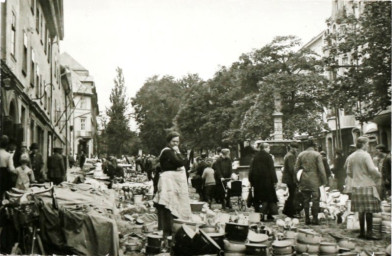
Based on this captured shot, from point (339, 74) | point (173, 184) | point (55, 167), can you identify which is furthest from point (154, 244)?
point (339, 74)

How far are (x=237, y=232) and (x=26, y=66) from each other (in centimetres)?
1102

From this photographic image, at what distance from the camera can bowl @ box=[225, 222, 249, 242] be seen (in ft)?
23.3

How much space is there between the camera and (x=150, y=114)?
1360 cm

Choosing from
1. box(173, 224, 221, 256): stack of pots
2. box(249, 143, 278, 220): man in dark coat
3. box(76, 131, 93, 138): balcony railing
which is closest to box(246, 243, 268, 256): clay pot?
box(173, 224, 221, 256): stack of pots

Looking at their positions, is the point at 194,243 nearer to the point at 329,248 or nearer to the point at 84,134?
the point at 329,248

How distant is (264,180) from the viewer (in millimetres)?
11352

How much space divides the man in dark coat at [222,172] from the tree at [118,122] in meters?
2.61

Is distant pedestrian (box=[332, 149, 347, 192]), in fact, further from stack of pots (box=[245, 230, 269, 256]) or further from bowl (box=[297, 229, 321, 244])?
stack of pots (box=[245, 230, 269, 256])

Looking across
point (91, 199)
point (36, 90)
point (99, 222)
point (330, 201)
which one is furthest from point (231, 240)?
point (36, 90)

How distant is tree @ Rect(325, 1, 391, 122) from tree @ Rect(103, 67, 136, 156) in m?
5.55

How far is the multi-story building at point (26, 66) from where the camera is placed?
11.3m

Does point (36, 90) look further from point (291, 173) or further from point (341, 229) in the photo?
point (341, 229)

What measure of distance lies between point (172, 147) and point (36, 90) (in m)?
12.1

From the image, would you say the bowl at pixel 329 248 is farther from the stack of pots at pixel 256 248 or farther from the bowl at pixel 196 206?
the bowl at pixel 196 206
